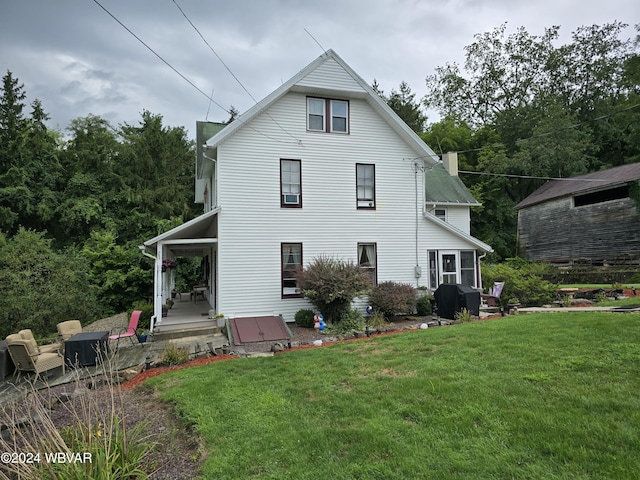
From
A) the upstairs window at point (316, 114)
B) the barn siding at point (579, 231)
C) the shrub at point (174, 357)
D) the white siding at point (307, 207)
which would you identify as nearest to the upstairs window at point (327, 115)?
the upstairs window at point (316, 114)

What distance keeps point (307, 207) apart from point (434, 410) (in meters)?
9.69

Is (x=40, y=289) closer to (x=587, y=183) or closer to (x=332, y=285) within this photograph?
(x=332, y=285)

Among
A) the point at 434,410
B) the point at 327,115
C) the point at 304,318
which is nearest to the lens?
the point at 434,410

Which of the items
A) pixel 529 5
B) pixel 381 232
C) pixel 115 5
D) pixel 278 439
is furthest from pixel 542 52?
pixel 278 439

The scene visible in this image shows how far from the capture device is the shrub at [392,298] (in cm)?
1217

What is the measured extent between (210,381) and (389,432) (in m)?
3.35

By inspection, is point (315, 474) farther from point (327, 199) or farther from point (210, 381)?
point (327, 199)

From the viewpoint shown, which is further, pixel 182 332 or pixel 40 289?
pixel 40 289

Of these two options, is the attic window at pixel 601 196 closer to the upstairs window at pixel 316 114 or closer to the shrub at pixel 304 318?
the upstairs window at pixel 316 114

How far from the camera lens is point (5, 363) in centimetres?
791

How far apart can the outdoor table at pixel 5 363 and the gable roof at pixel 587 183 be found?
27.7 metres

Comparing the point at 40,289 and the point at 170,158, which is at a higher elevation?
the point at 170,158

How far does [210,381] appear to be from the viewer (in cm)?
589

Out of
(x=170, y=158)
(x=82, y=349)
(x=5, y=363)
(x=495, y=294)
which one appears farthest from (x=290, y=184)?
(x=170, y=158)
